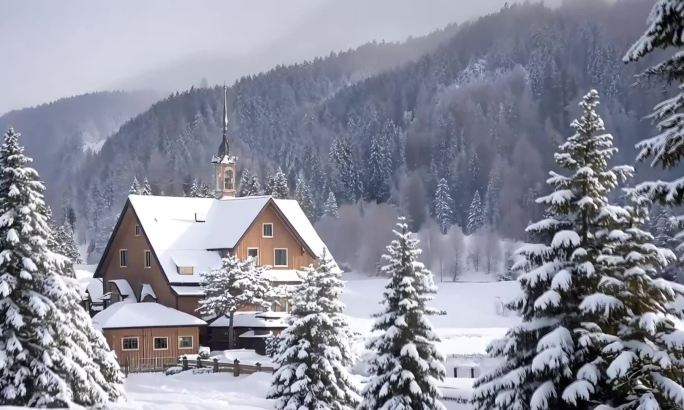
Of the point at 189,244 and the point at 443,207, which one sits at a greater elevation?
the point at 443,207

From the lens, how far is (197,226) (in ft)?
223

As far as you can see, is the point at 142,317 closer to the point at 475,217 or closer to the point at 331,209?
the point at 331,209

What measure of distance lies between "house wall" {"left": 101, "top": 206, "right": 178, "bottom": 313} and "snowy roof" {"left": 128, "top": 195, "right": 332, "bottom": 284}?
0.91 m

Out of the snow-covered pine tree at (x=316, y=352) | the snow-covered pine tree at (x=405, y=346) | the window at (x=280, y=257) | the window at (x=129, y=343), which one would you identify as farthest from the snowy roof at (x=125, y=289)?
the snow-covered pine tree at (x=405, y=346)

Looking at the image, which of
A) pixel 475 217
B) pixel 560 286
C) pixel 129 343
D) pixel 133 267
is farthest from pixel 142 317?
pixel 475 217

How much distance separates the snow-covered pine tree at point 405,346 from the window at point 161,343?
32.3m

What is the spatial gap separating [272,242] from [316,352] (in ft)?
117

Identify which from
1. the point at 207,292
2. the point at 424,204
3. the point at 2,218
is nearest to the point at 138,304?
the point at 207,292

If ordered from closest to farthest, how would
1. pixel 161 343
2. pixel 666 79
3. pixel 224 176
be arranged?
1. pixel 666 79
2. pixel 161 343
3. pixel 224 176

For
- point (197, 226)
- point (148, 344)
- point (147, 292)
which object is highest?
point (197, 226)

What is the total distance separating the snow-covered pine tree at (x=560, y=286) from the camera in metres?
17.5

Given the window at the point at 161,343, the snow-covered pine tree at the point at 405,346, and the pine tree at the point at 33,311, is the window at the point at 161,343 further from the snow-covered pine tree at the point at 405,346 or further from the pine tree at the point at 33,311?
the snow-covered pine tree at the point at 405,346

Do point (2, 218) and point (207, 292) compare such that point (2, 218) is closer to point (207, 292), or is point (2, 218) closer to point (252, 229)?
point (207, 292)

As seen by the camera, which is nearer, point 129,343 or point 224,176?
point 129,343
